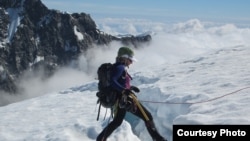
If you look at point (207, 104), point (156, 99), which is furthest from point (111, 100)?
point (156, 99)

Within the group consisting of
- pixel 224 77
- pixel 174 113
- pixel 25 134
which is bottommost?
pixel 25 134

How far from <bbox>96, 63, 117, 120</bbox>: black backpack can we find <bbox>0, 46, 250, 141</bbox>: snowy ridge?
3.28 meters

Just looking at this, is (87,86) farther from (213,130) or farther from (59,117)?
(213,130)

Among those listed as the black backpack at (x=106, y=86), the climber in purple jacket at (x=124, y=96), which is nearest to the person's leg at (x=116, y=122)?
the climber in purple jacket at (x=124, y=96)

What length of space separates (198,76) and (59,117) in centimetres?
964

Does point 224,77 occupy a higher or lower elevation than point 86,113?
higher

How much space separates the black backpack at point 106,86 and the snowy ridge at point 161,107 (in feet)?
10.7

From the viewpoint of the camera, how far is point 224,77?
2372cm

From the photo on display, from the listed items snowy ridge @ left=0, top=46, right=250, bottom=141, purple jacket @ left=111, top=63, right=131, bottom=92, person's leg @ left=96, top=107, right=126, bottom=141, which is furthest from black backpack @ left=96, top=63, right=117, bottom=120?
snowy ridge @ left=0, top=46, right=250, bottom=141

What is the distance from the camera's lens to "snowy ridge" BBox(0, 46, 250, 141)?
16028mm

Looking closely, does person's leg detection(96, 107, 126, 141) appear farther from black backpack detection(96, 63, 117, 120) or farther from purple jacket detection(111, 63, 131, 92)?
purple jacket detection(111, 63, 131, 92)

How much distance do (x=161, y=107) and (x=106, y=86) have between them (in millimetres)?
10133

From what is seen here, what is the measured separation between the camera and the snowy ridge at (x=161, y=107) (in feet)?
52.6

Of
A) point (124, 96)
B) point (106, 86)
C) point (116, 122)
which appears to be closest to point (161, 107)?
point (116, 122)
